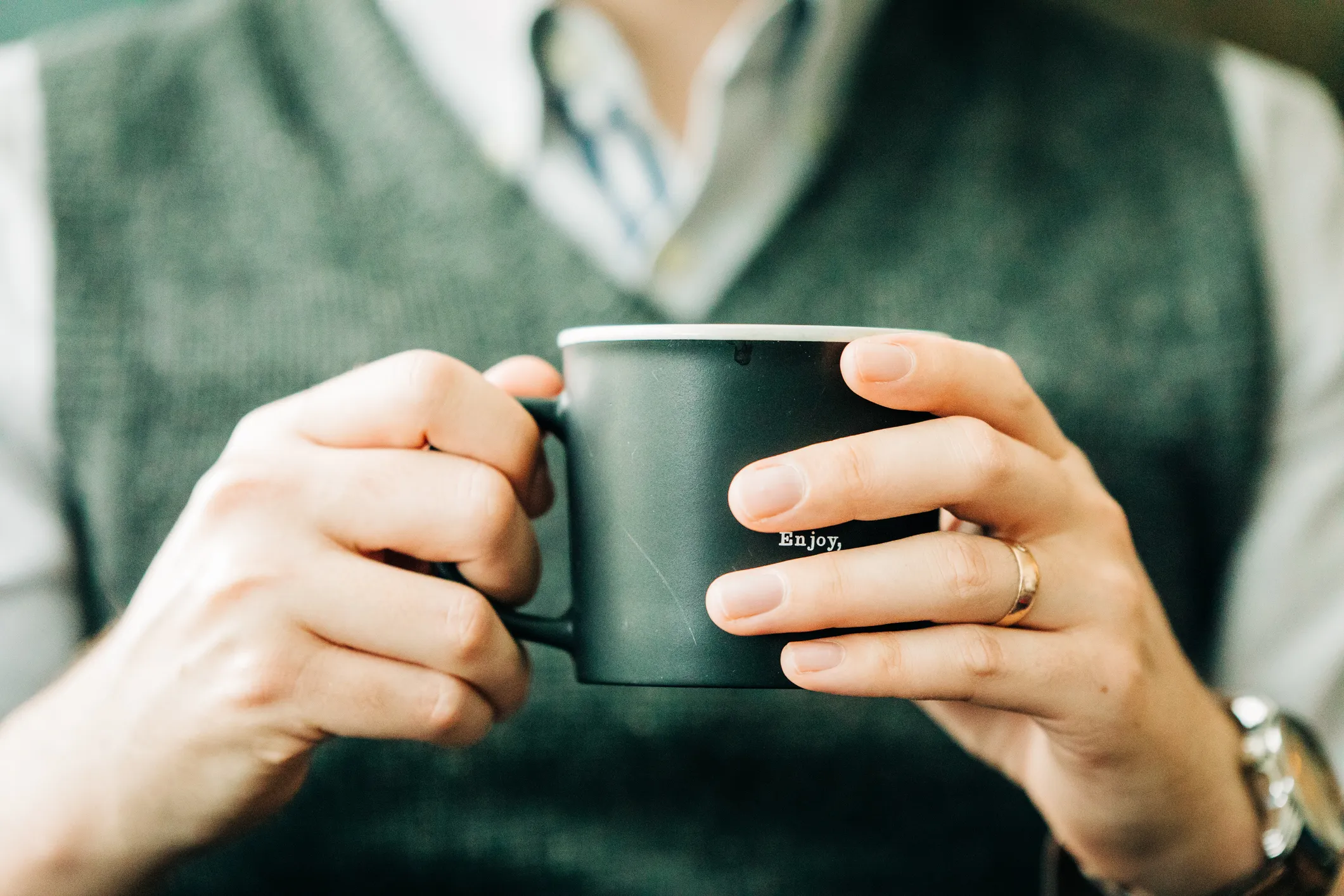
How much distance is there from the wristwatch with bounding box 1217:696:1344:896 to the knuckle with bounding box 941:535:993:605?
32 centimetres

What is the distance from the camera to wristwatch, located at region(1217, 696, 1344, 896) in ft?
2.25

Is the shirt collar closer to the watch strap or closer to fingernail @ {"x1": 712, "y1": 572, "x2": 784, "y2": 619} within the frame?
fingernail @ {"x1": 712, "y1": 572, "x2": 784, "y2": 619}

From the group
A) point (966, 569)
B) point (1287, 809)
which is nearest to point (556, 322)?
point (966, 569)

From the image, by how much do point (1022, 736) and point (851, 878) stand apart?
30 cm

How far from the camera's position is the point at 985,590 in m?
0.51

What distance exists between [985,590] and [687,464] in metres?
0.16

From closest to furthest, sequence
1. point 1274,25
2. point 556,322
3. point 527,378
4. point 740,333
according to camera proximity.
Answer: point 740,333 < point 527,378 < point 556,322 < point 1274,25

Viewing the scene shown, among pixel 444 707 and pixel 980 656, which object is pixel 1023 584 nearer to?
pixel 980 656

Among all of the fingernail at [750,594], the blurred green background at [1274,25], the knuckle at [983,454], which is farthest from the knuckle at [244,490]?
the blurred green background at [1274,25]

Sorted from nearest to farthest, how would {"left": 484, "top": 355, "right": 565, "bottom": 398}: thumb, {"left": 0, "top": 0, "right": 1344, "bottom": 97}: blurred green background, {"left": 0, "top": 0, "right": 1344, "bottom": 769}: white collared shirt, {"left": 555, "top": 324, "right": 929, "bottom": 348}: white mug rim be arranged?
1. {"left": 555, "top": 324, "right": 929, "bottom": 348}: white mug rim
2. {"left": 484, "top": 355, "right": 565, "bottom": 398}: thumb
3. {"left": 0, "top": 0, "right": 1344, "bottom": 769}: white collared shirt
4. {"left": 0, "top": 0, "right": 1344, "bottom": 97}: blurred green background

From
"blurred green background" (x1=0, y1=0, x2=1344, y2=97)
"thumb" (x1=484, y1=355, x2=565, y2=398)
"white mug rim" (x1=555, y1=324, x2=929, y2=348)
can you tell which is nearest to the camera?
"white mug rim" (x1=555, y1=324, x2=929, y2=348)

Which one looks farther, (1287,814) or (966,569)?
(1287,814)

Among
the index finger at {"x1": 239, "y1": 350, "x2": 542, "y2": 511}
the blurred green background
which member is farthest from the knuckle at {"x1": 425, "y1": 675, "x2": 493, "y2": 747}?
the blurred green background

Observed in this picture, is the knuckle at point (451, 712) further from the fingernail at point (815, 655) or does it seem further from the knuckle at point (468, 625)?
the fingernail at point (815, 655)
